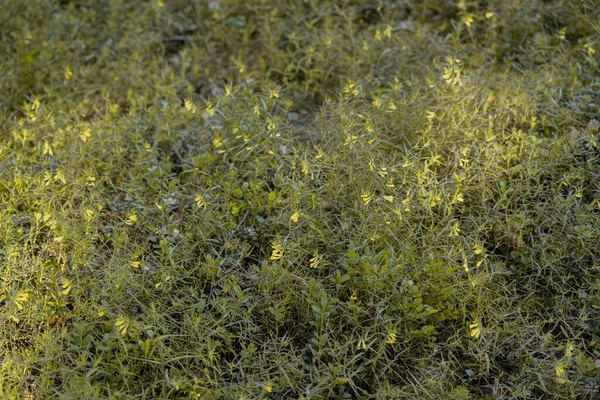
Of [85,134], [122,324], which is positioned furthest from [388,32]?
[122,324]

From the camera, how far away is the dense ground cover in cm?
294

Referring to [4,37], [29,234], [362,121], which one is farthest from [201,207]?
[4,37]

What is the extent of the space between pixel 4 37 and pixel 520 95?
3800 mm

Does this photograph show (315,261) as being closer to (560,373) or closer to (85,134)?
Answer: (560,373)

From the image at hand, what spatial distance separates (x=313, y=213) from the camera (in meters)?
3.46

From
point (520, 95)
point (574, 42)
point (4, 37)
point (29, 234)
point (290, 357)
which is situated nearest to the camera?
point (290, 357)

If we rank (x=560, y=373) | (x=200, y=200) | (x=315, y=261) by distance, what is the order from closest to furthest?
(x=560, y=373)
(x=315, y=261)
(x=200, y=200)

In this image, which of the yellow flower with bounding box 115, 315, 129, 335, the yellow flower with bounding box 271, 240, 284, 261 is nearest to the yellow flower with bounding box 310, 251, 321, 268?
the yellow flower with bounding box 271, 240, 284, 261

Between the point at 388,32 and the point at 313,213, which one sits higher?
the point at 388,32

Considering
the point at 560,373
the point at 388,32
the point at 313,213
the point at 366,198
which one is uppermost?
the point at 388,32

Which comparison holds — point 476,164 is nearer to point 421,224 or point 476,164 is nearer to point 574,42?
point 421,224

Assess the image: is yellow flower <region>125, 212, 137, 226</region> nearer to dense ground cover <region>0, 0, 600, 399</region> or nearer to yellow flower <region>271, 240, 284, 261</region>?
dense ground cover <region>0, 0, 600, 399</region>

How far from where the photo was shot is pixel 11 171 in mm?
3738

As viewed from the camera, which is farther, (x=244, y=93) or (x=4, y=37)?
(x=4, y=37)
